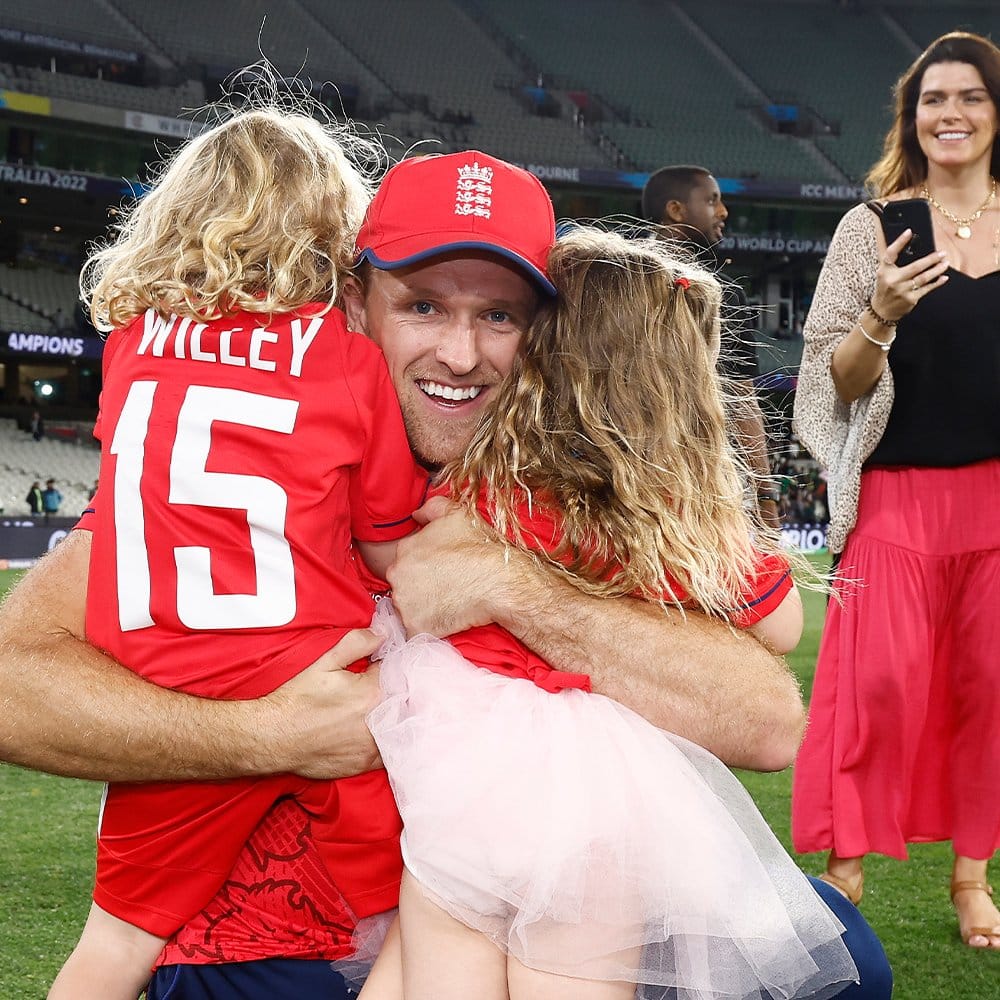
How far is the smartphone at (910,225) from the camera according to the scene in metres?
2.84

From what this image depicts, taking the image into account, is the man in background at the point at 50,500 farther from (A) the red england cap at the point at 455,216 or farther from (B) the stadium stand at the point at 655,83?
(A) the red england cap at the point at 455,216

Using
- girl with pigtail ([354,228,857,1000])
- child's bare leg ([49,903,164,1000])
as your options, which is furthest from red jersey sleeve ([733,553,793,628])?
child's bare leg ([49,903,164,1000])

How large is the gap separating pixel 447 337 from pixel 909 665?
1766 millimetres

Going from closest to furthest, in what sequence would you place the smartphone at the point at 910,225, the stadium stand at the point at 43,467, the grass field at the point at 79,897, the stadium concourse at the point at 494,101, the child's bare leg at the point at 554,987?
the child's bare leg at the point at 554,987 → the grass field at the point at 79,897 → the smartphone at the point at 910,225 → the stadium stand at the point at 43,467 → the stadium concourse at the point at 494,101

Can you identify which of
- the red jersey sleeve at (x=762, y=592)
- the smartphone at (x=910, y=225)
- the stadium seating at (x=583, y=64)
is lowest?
the red jersey sleeve at (x=762, y=592)

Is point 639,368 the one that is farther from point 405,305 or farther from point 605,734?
point 605,734

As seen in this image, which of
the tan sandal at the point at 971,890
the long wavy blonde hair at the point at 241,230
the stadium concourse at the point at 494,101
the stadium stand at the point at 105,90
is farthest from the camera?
the stadium concourse at the point at 494,101

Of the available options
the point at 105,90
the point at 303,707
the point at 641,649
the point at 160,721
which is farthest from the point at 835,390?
the point at 105,90

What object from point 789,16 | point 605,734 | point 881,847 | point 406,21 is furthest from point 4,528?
point 789,16

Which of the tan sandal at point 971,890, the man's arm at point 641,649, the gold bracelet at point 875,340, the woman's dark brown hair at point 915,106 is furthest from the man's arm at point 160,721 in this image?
the woman's dark brown hair at point 915,106

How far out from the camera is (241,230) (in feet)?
5.62

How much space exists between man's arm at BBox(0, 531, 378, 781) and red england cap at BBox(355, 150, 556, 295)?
1.90 ft

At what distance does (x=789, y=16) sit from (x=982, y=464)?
3406 centimetres

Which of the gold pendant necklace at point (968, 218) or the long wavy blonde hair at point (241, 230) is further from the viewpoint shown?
the gold pendant necklace at point (968, 218)
